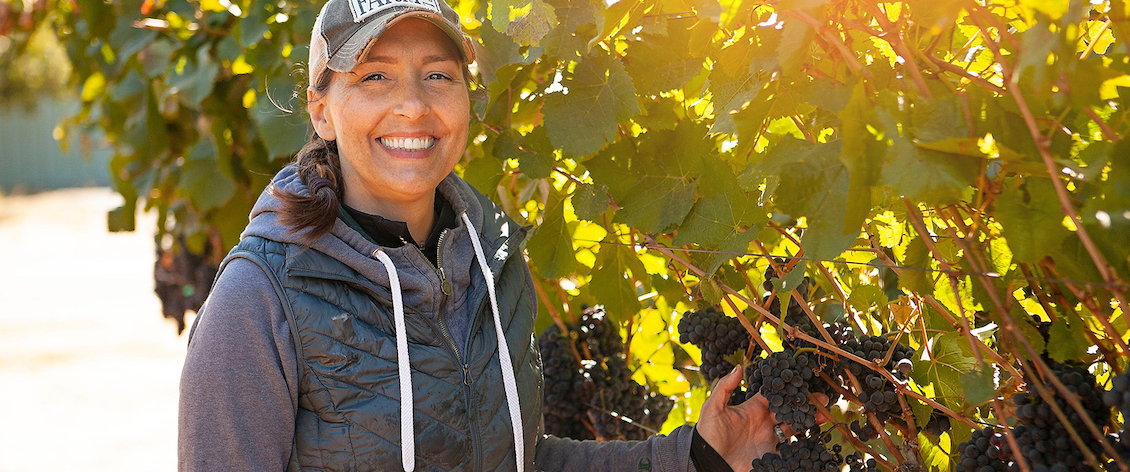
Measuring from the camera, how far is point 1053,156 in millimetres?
877

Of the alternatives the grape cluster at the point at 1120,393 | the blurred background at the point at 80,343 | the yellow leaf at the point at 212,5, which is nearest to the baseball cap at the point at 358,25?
the grape cluster at the point at 1120,393

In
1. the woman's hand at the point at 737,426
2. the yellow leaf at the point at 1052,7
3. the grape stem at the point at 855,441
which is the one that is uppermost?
the yellow leaf at the point at 1052,7

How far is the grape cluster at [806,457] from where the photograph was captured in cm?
127

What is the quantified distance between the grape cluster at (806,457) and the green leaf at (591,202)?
1.52 feet

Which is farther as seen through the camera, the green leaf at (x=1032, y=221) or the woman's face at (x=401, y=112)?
the woman's face at (x=401, y=112)

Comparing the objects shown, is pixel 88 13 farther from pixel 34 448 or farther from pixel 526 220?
pixel 34 448

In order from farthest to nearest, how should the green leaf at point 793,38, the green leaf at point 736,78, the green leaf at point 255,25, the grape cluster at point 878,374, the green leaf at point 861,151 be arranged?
the green leaf at point 255,25 < the grape cluster at point 878,374 < the green leaf at point 736,78 < the green leaf at point 793,38 < the green leaf at point 861,151

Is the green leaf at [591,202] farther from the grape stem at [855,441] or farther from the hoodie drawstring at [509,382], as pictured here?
the grape stem at [855,441]

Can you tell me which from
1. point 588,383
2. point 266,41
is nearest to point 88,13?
point 266,41

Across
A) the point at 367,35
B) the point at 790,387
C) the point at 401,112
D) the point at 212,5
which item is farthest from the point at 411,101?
the point at 212,5

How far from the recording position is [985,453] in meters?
1.06

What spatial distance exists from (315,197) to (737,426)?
0.77 metres

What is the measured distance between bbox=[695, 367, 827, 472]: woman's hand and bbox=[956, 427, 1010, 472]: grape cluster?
0.38 meters

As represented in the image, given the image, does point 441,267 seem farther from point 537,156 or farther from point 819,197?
point 819,197
